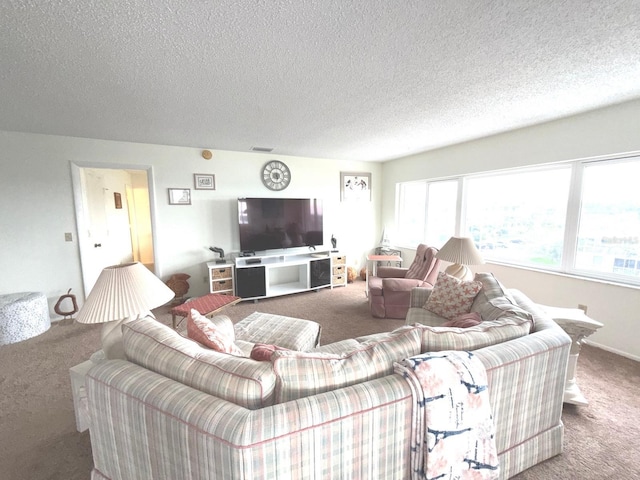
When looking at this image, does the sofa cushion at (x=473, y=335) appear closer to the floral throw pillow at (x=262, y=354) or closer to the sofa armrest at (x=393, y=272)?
the floral throw pillow at (x=262, y=354)

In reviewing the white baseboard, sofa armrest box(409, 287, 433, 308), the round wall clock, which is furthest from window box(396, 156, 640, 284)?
the round wall clock

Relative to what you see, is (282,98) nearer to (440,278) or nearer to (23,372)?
(440,278)

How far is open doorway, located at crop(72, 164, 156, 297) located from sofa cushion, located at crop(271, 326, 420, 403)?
3385mm

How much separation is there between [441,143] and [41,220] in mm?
5123

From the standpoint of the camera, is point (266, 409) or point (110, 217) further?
point (110, 217)

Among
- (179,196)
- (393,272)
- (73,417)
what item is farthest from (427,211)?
(73,417)

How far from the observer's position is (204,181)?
3.94 meters

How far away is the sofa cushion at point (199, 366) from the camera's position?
0.91m

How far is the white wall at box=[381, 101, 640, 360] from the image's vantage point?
7.93 feet

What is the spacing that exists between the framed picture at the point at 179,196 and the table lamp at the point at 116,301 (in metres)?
2.68

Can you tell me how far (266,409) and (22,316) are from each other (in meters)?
3.48

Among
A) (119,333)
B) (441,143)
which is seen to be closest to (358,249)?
(441,143)

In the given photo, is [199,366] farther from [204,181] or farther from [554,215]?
[554,215]

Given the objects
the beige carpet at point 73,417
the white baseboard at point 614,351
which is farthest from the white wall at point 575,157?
the beige carpet at point 73,417
